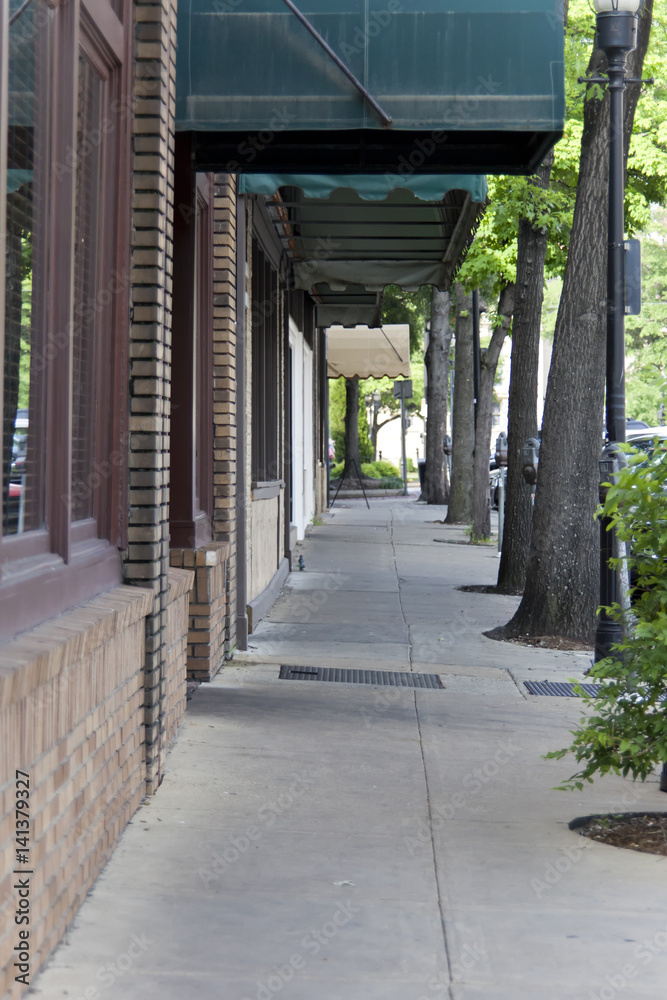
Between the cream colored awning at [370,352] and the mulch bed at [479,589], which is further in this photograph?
the cream colored awning at [370,352]

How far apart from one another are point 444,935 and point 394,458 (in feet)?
326

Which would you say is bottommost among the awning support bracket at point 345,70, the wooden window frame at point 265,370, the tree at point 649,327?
the wooden window frame at point 265,370

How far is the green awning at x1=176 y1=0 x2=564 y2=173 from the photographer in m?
6.36

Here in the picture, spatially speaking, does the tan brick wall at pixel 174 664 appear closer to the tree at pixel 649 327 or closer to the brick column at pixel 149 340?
the brick column at pixel 149 340

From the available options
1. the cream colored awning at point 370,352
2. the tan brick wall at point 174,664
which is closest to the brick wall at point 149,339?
the tan brick wall at point 174,664

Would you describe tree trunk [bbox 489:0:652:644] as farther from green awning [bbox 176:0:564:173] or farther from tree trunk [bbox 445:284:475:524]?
tree trunk [bbox 445:284:475:524]

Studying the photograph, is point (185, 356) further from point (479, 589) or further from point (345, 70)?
point (479, 589)

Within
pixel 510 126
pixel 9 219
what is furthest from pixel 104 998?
pixel 510 126

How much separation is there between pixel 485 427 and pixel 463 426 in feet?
11.6

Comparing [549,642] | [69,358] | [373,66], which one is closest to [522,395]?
[549,642]

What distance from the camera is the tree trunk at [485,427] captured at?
19047mm

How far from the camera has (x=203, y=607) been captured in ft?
24.3

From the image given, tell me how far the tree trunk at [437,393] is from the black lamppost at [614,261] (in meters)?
17.3

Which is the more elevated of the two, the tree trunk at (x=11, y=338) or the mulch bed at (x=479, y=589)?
the tree trunk at (x=11, y=338)
